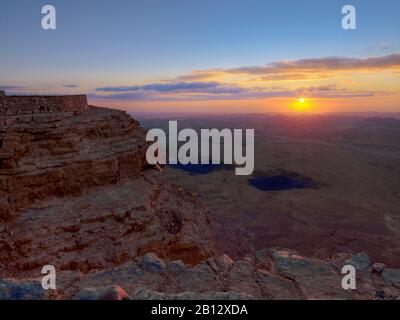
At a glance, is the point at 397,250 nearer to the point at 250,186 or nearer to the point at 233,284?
the point at 250,186

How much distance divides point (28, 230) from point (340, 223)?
58.8ft

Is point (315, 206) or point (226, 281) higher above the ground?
point (226, 281)

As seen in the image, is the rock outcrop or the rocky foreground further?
the rocky foreground

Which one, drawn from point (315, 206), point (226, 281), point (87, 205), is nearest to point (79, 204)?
point (87, 205)

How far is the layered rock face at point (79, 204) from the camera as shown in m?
8.39

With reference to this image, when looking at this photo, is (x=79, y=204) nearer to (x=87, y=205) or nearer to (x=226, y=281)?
(x=87, y=205)

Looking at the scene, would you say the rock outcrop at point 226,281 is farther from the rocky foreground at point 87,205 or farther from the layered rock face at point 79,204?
the layered rock face at point 79,204

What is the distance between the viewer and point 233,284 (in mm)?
3207

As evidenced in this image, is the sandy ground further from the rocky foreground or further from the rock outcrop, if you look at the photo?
the rock outcrop

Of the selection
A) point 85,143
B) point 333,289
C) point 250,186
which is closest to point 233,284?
point 333,289

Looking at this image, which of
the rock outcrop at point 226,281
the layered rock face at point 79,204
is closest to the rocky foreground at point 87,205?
the layered rock face at point 79,204

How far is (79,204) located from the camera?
9844mm

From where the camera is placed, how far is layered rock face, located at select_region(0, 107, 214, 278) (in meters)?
8.39

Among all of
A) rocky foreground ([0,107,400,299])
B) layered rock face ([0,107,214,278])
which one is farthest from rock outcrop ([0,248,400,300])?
layered rock face ([0,107,214,278])
